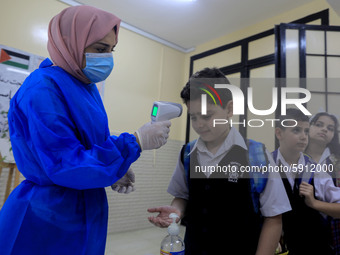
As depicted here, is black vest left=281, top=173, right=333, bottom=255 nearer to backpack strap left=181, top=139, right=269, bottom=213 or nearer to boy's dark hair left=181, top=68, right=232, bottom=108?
backpack strap left=181, top=139, right=269, bottom=213

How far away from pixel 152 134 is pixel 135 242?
2720 millimetres

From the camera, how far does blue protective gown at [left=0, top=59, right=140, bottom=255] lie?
0.79 meters

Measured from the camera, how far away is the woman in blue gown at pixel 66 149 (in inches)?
31.3

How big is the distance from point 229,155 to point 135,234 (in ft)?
9.77

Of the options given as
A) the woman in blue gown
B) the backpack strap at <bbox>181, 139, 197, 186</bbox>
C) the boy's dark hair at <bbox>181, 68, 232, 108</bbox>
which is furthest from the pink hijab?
the backpack strap at <bbox>181, 139, 197, 186</bbox>

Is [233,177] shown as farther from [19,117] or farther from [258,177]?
[19,117]

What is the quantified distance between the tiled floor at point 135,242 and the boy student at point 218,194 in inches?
78.1

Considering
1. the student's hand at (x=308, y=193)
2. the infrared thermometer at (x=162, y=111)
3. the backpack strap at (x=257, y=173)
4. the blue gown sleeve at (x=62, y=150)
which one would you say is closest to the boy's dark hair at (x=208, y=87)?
the infrared thermometer at (x=162, y=111)

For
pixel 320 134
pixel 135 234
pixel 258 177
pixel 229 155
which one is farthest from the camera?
pixel 135 234

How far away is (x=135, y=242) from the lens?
325 cm

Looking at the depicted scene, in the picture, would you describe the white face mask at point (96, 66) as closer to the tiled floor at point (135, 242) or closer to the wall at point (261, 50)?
the tiled floor at point (135, 242)

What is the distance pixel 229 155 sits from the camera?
114cm

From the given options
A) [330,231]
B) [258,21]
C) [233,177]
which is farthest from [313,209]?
[258,21]

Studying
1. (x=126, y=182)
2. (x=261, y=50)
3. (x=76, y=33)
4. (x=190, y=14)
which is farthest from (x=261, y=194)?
(x=190, y=14)
